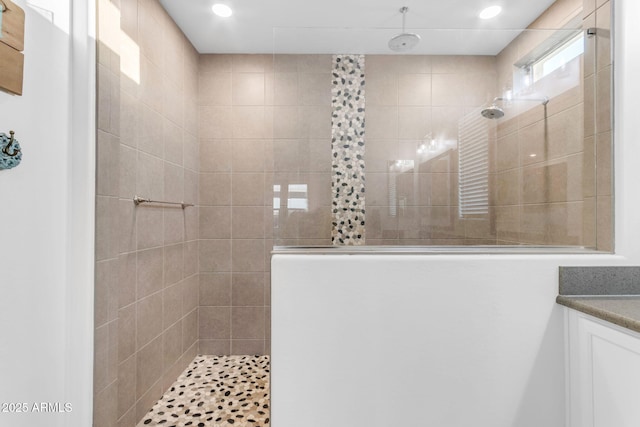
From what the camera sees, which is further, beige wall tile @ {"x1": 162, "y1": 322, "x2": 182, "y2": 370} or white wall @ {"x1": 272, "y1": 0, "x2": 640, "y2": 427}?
beige wall tile @ {"x1": 162, "y1": 322, "x2": 182, "y2": 370}

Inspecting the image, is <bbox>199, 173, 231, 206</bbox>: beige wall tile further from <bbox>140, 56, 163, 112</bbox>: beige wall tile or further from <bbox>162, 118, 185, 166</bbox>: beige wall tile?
<bbox>140, 56, 163, 112</bbox>: beige wall tile

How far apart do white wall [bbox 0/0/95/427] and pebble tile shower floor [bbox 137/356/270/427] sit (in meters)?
0.66

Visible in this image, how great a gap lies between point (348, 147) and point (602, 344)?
1292 millimetres

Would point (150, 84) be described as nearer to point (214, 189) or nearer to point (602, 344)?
point (214, 189)

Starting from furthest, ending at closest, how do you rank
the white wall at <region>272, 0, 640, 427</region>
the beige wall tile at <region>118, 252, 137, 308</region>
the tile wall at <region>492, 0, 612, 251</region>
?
the beige wall tile at <region>118, 252, 137, 308</region>, the tile wall at <region>492, 0, 612, 251</region>, the white wall at <region>272, 0, 640, 427</region>

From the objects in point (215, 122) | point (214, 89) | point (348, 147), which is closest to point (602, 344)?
point (348, 147)

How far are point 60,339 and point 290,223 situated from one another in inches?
44.9

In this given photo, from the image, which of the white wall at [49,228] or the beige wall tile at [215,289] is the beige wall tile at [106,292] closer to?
the white wall at [49,228]

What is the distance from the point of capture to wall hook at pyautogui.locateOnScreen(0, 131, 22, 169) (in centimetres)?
109

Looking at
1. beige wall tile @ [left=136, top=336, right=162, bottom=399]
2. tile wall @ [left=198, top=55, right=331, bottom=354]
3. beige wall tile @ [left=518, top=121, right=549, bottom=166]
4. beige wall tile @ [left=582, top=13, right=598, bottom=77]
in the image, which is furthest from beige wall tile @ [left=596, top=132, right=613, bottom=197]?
beige wall tile @ [left=136, top=336, right=162, bottom=399]

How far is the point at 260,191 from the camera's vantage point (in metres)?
2.80

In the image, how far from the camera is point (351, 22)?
7.45ft

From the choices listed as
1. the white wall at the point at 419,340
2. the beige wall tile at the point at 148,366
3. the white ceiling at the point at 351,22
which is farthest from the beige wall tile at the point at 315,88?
the beige wall tile at the point at 148,366

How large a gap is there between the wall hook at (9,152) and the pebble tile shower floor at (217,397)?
1.64 meters
